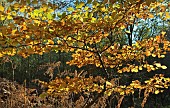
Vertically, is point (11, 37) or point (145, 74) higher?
point (11, 37)

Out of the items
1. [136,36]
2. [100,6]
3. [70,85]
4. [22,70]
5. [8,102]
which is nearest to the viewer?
[100,6]

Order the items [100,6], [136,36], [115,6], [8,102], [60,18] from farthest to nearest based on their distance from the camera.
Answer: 1. [136,36]
2. [8,102]
3. [115,6]
4. [100,6]
5. [60,18]

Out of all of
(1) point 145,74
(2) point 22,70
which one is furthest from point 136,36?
(2) point 22,70

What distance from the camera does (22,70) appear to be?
45.9 ft

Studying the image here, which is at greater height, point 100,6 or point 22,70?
point 100,6

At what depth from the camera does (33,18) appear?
1723 mm

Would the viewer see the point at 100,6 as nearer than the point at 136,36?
Yes

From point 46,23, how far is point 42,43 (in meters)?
0.19

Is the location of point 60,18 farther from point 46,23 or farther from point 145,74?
point 145,74

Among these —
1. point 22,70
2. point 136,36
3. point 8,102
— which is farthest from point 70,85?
point 22,70

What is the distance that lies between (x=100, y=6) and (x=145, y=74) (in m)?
11.1

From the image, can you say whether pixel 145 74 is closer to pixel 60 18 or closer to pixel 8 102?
pixel 8 102

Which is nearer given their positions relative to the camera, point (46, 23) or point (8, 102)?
point (46, 23)

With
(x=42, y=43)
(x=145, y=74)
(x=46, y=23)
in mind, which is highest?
(x=46, y=23)
